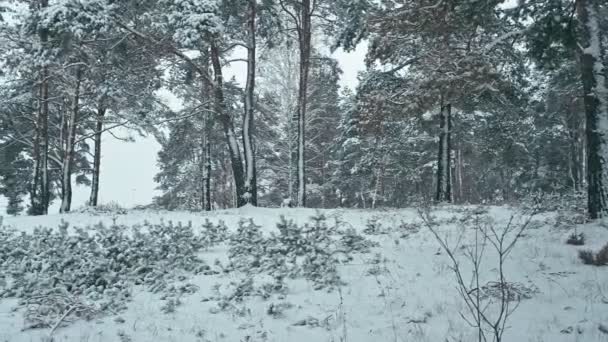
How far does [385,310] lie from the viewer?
4465mm

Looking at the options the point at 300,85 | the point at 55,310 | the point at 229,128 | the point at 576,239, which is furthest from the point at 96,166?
the point at 576,239

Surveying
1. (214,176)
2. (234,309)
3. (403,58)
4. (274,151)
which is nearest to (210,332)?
(234,309)

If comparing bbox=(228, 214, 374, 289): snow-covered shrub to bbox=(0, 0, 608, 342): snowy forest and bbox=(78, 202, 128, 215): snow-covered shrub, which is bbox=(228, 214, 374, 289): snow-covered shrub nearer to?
bbox=(0, 0, 608, 342): snowy forest

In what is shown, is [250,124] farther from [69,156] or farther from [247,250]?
[247,250]

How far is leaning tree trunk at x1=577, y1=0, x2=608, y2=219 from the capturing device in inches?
279

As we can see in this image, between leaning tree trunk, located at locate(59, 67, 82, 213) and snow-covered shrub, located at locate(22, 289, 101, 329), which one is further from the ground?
leaning tree trunk, located at locate(59, 67, 82, 213)

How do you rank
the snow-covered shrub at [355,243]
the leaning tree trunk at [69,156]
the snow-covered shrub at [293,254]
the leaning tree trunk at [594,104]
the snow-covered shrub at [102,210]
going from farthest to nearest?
1. the leaning tree trunk at [69,156]
2. the snow-covered shrub at [102,210]
3. the leaning tree trunk at [594,104]
4. the snow-covered shrub at [355,243]
5. the snow-covered shrub at [293,254]

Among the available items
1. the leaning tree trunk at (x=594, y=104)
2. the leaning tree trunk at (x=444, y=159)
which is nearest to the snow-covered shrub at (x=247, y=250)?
the leaning tree trunk at (x=594, y=104)

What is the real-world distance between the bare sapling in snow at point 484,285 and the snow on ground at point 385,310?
0.33 ft

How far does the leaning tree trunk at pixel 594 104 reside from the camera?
709cm

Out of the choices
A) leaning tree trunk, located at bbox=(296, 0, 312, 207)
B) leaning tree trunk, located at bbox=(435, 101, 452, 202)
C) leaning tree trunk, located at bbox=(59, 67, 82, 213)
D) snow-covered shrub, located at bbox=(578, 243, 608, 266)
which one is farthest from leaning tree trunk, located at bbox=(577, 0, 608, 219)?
leaning tree trunk, located at bbox=(59, 67, 82, 213)

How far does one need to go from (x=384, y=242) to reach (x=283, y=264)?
231 centimetres

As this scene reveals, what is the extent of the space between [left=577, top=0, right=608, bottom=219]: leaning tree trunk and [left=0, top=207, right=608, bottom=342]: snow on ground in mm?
1021

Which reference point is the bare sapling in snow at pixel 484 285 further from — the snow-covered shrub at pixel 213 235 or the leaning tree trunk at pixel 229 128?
the leaning tree trunk at pixel 229 128
